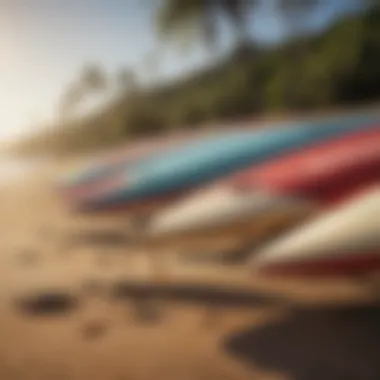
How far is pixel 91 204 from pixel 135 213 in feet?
0.25

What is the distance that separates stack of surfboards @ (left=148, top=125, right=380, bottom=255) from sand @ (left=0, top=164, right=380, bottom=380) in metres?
0.05

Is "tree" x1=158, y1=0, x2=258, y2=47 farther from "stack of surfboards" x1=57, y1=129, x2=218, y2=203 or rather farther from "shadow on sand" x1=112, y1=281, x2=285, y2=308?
"shadow on sand" x1=112, y1=281, x2=285, y2=308

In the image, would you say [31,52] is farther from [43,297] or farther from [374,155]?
[374,155]

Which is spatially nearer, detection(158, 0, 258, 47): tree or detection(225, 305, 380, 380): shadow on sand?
detection(225, 305, 380, 380): shadow on sand

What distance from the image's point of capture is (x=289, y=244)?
121cm

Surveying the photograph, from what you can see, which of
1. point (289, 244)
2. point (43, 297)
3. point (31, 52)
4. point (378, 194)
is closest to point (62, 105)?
point (31, 52)

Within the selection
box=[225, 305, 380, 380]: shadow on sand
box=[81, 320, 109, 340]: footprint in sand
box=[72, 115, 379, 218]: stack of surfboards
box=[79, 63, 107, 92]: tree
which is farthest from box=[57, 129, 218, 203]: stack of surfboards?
box=[225, 305, 380, 380]: shadow on sand

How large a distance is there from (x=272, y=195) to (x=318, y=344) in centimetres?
25

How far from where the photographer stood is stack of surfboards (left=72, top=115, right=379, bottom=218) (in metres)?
1.26

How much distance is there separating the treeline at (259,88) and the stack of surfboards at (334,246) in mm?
187

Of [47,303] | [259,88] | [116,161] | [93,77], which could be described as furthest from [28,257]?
[259,88]

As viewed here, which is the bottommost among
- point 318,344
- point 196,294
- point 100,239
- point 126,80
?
point 318,344

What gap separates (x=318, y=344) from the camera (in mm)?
1167

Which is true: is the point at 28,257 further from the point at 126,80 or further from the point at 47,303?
the point at 126,80
